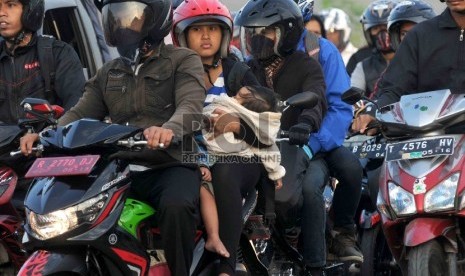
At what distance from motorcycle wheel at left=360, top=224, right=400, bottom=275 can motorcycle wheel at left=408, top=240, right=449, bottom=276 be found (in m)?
2.03

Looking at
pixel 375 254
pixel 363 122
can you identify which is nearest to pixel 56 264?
pixel 363 122

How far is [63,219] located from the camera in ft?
22.2

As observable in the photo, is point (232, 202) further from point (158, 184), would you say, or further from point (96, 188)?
point (96, 188)

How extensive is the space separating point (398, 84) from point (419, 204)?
115 cm

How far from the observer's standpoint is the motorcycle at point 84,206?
679 centimetres

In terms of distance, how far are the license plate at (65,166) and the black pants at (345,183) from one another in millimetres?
3194

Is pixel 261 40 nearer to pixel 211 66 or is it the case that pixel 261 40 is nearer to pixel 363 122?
pixel 211 66

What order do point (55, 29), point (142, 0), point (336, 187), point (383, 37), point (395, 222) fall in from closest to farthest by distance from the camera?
point (142, 0), point (395, 222), point (336, 187), point (55, 29), point (383, 37)

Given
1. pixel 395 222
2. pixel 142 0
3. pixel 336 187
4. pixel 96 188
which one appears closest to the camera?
pixel 96 188

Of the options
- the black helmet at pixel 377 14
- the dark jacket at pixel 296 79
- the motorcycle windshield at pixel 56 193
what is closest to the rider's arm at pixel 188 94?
the motorcycle windshield at pixel 56 193

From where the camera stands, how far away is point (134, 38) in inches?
300

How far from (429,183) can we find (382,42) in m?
5.85

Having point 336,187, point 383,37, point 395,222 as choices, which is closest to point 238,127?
point 395,222

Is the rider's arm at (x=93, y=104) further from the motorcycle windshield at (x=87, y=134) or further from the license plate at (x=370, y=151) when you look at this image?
the license plate at (x=370, y=151)
